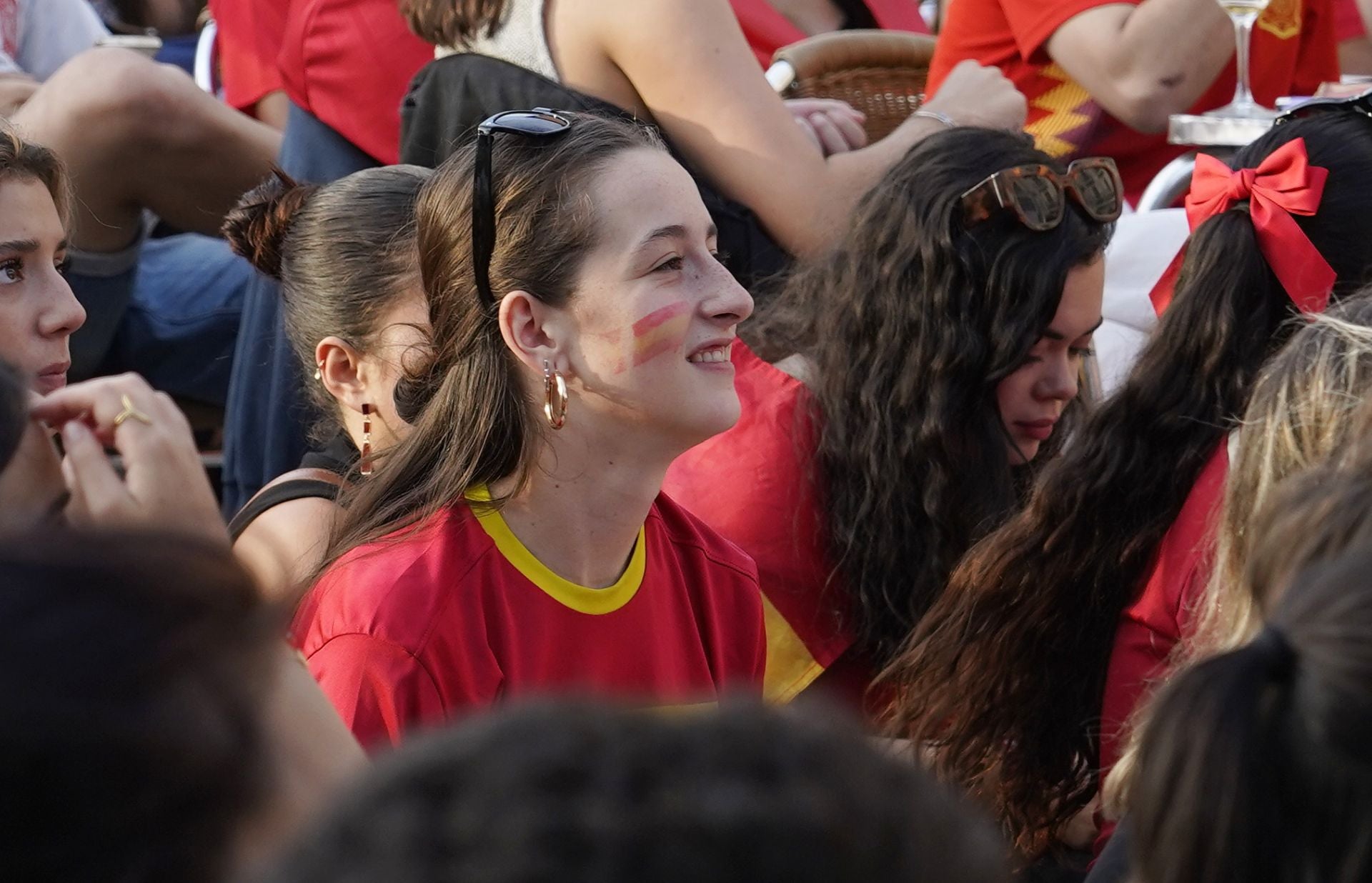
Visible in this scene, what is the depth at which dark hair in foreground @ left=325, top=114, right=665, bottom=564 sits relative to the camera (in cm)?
207

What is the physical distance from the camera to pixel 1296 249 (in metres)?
2.31

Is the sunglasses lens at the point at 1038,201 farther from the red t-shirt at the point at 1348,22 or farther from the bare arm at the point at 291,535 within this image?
the red t-shirt at the point at 1348,22

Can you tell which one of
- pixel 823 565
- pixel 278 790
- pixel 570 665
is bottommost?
pixel 823 565

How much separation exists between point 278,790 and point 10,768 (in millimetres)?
164

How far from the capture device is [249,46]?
11.8 ft

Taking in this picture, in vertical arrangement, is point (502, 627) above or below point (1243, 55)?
below

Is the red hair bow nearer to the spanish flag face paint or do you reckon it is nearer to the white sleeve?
the spanish flag face paint

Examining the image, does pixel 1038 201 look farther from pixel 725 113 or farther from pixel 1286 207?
pixel 725 113

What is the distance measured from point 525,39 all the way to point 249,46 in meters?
1.17

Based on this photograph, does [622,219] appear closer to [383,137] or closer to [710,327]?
[710,327]

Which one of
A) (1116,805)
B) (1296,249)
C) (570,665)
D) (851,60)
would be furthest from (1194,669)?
(851,60)

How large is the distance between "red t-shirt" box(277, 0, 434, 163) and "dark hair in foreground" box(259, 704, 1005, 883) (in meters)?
2.55

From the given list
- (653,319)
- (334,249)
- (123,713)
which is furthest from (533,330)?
(123,713)

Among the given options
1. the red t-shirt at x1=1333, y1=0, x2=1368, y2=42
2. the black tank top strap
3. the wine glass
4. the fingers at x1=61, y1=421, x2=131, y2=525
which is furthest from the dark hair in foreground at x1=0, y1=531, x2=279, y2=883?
the red t-shirt at x1=1333, y1=0, x2=1368, y2=42
